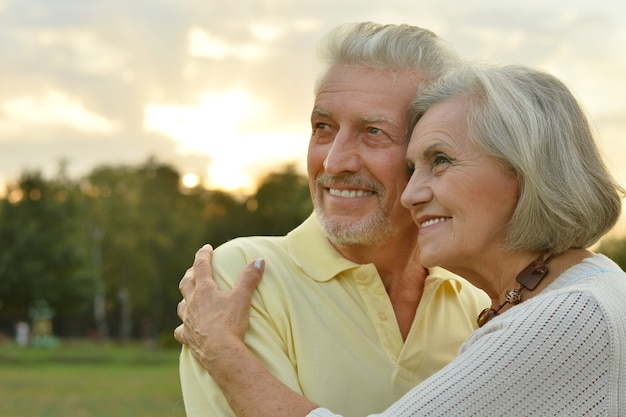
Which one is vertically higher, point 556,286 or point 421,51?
point 421,51

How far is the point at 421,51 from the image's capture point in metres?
3.41

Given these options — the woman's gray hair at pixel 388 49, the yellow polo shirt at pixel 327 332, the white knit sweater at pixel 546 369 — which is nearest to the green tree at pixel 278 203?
the woman's gray hair at pixel 388 49

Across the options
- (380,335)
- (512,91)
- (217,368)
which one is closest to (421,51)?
(512,91)

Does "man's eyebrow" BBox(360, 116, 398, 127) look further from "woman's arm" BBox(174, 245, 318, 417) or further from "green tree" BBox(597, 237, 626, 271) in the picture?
"green tree" BBox(597, 237, 626, 271)

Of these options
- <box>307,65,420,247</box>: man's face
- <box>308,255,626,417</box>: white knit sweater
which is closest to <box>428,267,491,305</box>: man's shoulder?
<box>307,65,420,247</box>: man's face

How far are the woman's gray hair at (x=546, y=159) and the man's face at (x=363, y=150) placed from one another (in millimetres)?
561

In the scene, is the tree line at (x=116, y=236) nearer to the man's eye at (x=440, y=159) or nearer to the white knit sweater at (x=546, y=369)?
the man's eye at (x=440, y=159)

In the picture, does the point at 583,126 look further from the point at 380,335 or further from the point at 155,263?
the point at 155,263

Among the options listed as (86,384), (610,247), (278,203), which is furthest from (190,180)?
(610,247)

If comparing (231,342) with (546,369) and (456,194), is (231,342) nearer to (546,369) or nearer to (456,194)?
(456,194)

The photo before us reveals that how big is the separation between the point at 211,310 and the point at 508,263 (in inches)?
39.4

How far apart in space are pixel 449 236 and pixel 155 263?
55409 mm

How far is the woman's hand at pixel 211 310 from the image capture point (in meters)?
2.90

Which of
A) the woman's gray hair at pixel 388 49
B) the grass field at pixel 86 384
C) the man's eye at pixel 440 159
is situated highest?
the woman's gray hair at pixel 388 49
